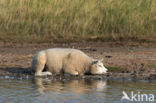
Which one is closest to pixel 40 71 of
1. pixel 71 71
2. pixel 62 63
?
pixel 62 63

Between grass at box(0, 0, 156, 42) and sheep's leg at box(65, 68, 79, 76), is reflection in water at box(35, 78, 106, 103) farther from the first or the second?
grass at box(0, 0, 156, 42)

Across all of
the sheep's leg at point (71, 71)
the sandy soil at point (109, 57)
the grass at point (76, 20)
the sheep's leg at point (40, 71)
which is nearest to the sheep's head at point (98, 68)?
the sandy soil at point (109, 57)

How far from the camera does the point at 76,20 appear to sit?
1534 centimetres

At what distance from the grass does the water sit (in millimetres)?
4917

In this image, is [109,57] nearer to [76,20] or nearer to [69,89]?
[76,20]

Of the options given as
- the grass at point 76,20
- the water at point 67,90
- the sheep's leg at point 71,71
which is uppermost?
the grass at point 76,20

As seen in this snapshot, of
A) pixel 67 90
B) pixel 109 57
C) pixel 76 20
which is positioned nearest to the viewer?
pixel 67 90

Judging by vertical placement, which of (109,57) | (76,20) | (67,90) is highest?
(76,20)

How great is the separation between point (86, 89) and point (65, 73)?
1.45 metres

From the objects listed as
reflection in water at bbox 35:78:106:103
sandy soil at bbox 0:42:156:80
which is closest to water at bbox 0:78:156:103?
reflection in water at bbox 35:78:106:103

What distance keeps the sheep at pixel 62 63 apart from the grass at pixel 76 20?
4.24 m

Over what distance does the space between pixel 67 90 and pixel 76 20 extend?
6.47m

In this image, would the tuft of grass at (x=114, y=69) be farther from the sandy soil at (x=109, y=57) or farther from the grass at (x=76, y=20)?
the grass at (x=76, y=20)

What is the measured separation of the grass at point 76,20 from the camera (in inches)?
588
